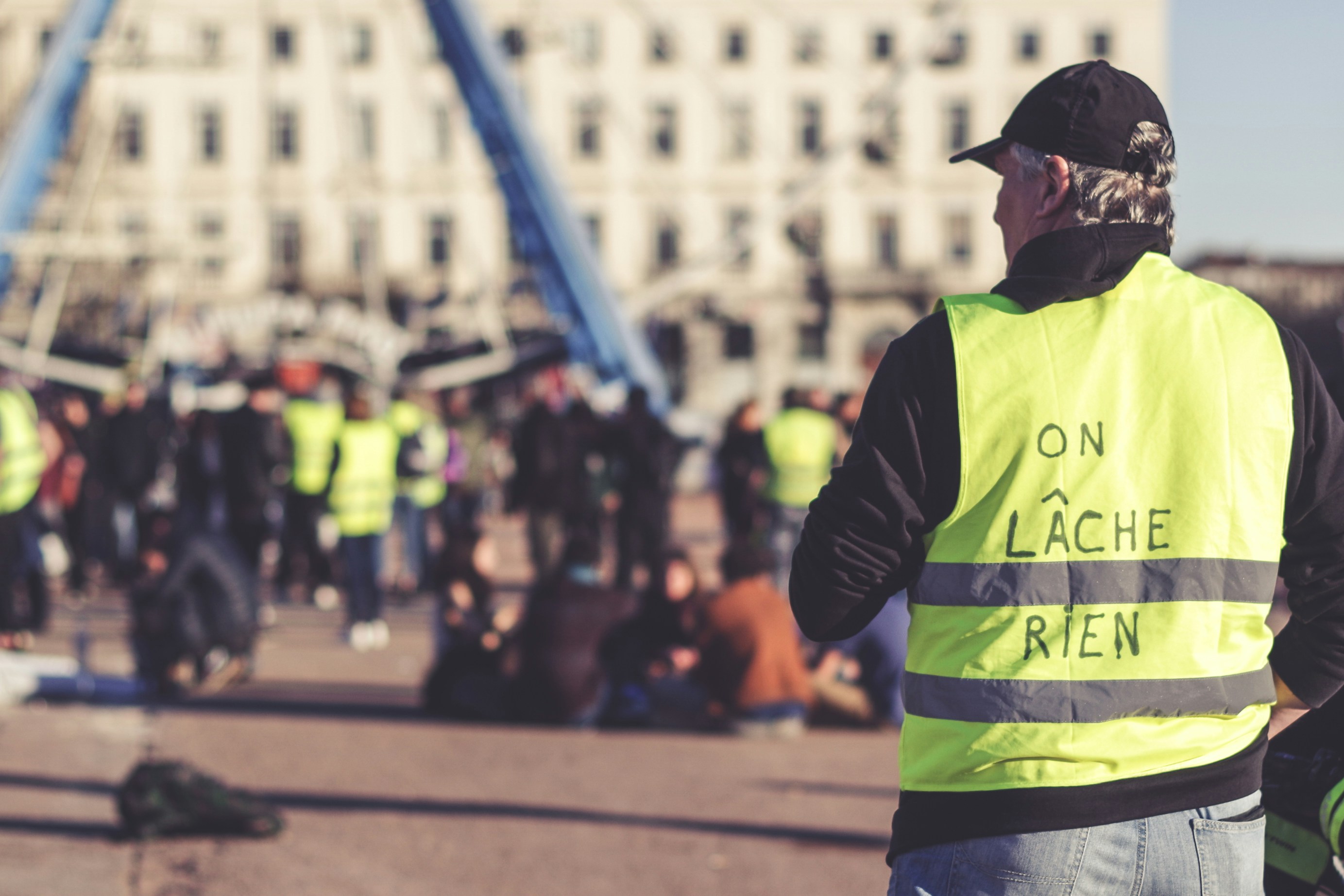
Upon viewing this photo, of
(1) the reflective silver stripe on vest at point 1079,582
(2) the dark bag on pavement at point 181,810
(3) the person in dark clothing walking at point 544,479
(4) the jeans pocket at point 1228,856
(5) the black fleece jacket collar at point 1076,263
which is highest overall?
(5) the black fleece jacket collar at point 1076,263

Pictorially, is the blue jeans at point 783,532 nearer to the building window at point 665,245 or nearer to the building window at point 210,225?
the building window at point 665,245

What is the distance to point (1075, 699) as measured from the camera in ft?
6.70

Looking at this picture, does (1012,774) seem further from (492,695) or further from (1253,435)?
(492,695)

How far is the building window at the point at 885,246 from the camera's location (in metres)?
49.6

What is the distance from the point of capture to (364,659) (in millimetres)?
10133

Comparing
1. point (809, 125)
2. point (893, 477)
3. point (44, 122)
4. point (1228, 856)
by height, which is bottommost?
point (1228, 856)

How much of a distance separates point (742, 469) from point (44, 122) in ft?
25.0

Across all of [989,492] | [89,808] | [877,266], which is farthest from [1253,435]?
[877,266]

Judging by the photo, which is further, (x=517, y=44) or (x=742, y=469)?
(x=517, y=44)

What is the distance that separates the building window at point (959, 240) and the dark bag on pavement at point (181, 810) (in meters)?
45.4

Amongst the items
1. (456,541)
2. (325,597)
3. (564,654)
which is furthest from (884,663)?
(325,597)

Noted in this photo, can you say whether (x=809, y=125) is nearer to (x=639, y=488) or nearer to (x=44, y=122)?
(x=44, y=122)

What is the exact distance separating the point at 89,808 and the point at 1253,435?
5378mm

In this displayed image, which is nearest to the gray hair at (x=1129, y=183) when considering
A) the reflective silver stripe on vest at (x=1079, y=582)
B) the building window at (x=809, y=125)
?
the reflective silver stripe on vest at (x=1079, y=582)
